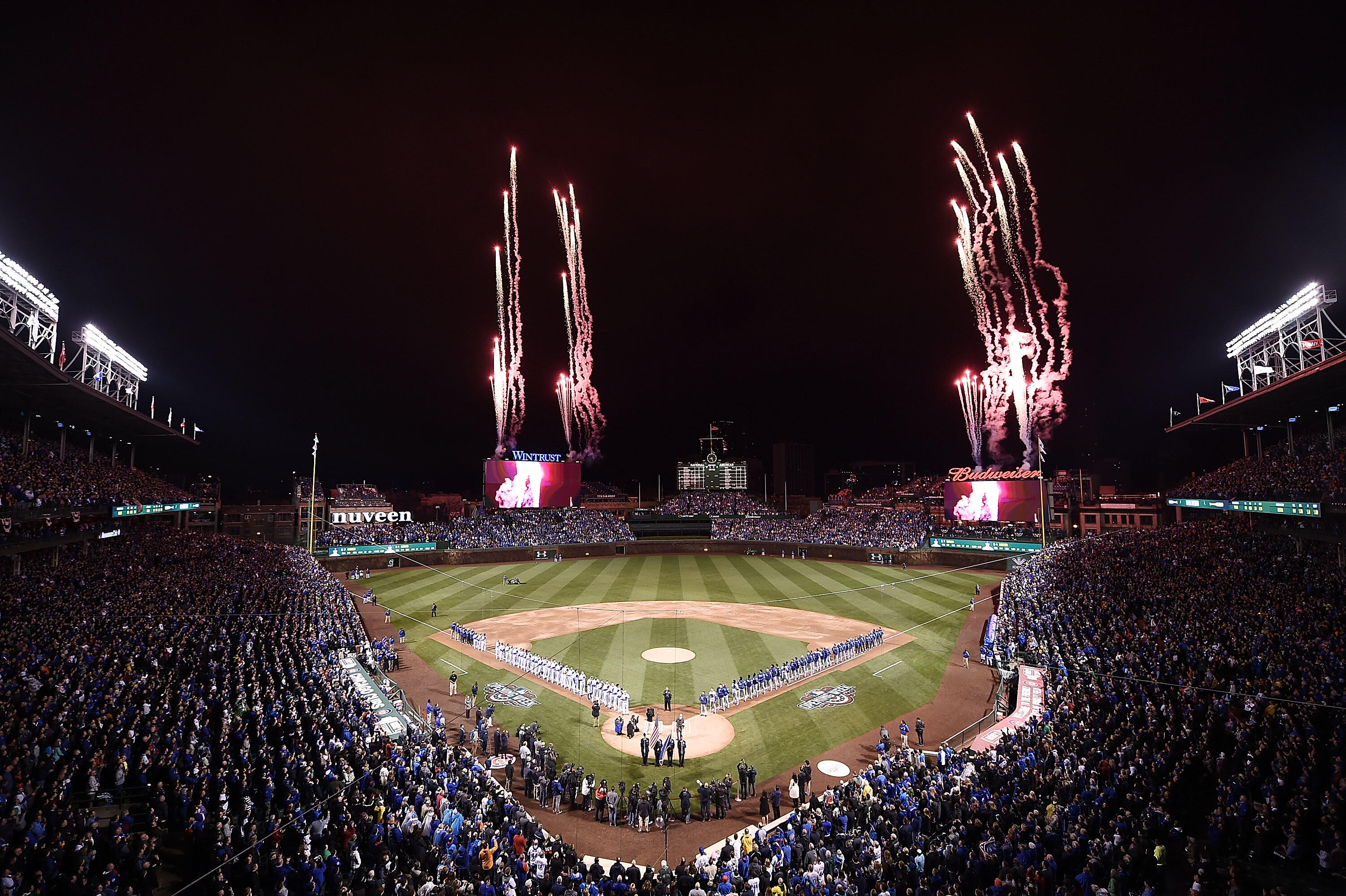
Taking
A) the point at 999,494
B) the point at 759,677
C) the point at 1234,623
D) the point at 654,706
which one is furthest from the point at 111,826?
the point at 999,494

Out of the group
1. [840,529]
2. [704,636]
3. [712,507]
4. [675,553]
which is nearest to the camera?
[704,636]

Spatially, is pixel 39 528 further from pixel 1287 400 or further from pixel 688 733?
pixel 1287 400

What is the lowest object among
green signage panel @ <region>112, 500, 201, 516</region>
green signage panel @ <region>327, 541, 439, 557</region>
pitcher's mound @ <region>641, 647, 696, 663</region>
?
pitcher's mound @ <region>641, 647, 696, 663</region>

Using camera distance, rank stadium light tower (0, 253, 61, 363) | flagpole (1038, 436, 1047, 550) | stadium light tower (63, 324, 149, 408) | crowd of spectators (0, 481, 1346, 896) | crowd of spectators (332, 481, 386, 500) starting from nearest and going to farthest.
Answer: crowd of spectators (0, 481, 1346, 896), stadium light tower (0, 253, 61, 363), stadium light tower (63, 324, 149, 408), flagpole (1038, 436, 1047, 550), crowd of spectators (332, 481, 386, 500)

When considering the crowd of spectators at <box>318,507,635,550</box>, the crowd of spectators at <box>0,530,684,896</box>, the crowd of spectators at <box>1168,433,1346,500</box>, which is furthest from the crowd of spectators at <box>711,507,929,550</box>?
the crowd of spectators at <box>0,530,684,896</box>

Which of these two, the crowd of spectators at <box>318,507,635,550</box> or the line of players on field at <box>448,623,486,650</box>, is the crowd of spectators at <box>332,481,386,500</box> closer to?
the crowd of spectators at <box>318,507,635,550</box>

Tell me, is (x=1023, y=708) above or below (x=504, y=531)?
below

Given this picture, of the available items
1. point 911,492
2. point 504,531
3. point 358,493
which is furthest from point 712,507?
point 358,493

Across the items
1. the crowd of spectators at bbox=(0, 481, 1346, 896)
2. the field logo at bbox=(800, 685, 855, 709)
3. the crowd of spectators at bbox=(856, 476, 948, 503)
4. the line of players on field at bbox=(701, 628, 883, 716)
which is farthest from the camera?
the crowd of spectators at bbox=(856, 476, 948, 503)
